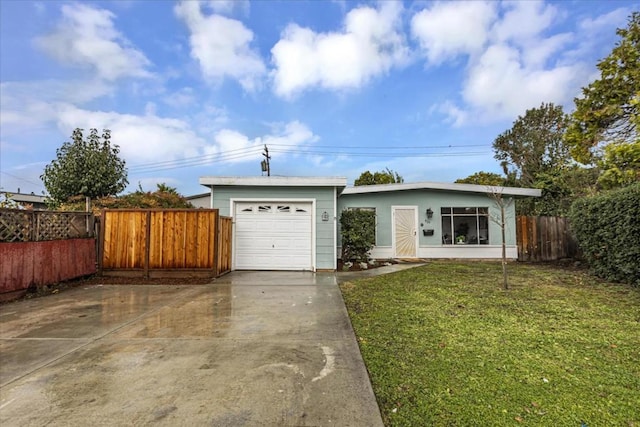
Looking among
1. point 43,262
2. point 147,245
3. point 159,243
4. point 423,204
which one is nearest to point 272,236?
point 159,243

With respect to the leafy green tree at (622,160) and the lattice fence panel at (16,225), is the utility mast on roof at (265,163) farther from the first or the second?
the leafy green tree at (622,160)

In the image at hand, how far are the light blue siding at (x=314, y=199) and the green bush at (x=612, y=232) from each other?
22.2 feet

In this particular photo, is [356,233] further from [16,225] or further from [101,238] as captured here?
[16,225]

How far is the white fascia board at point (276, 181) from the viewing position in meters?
9.38

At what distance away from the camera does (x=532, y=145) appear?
76.0 ft

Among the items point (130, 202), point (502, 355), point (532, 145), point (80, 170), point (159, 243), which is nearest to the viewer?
point (502, 355)

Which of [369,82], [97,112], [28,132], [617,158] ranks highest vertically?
[369,82]

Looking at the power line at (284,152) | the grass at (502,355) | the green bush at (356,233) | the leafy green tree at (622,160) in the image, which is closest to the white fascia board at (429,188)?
the green bush at (356,233)

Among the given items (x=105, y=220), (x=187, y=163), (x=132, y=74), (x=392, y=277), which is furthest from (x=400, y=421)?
(x=187, y=163)

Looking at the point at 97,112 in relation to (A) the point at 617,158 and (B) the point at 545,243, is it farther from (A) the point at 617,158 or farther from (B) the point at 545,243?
(B) the point at 545,243

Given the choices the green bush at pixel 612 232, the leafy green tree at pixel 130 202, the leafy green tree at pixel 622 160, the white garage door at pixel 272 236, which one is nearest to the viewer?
the leafy green tree at pixel 622 160

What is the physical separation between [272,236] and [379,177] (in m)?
20.5

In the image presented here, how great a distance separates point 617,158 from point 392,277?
5362mm

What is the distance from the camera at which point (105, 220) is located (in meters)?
8.23
